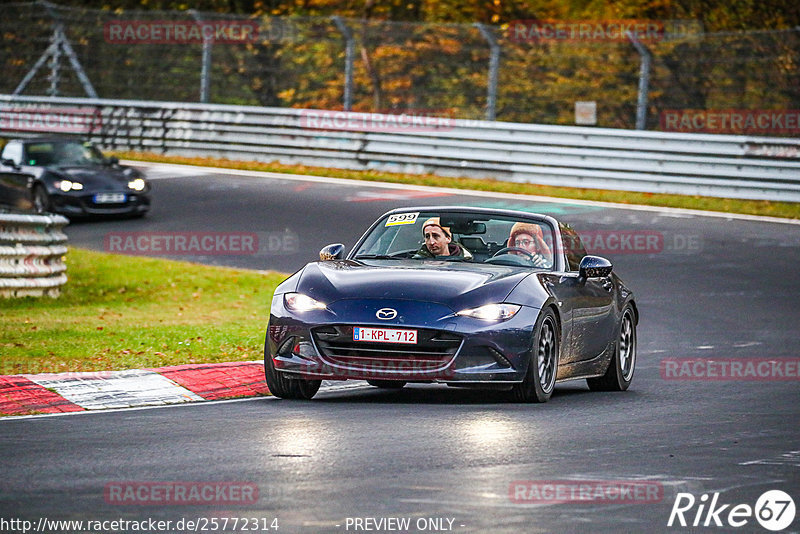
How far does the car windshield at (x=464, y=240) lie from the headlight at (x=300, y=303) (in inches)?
43.4

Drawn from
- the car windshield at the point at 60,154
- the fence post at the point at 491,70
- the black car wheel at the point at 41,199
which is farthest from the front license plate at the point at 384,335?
the fence post at the point at 491,70

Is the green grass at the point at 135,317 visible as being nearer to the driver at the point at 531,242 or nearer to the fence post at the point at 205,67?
the driver at the point at 531,242

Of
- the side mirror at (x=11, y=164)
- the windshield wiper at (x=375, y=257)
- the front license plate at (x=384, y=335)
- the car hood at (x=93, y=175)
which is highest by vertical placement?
the windshield wiper at (x=375, y=257)

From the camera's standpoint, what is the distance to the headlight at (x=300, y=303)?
32.7ft

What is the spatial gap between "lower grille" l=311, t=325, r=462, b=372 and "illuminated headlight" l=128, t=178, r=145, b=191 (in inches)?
615

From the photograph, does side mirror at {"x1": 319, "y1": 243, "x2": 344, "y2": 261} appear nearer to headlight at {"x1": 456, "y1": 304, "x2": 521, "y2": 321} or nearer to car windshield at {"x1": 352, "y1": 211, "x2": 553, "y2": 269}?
car windshield at {"x1": 352, "y1": 211, "x2": 553, "y2": 269}

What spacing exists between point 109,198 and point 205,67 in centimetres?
761

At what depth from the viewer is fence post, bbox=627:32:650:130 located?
2650 cm

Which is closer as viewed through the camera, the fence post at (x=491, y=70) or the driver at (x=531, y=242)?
the driver at (x=531, y=242)

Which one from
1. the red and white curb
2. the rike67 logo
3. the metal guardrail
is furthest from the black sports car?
the rike67 logo

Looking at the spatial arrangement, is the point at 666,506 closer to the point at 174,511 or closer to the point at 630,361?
the point at 174,511

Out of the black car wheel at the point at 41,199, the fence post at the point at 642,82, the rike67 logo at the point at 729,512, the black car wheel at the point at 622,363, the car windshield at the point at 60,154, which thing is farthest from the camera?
the fence post at the point at 642,82

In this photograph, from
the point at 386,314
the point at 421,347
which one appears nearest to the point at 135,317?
the point at 386,314

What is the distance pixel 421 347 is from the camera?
9.71 meters
